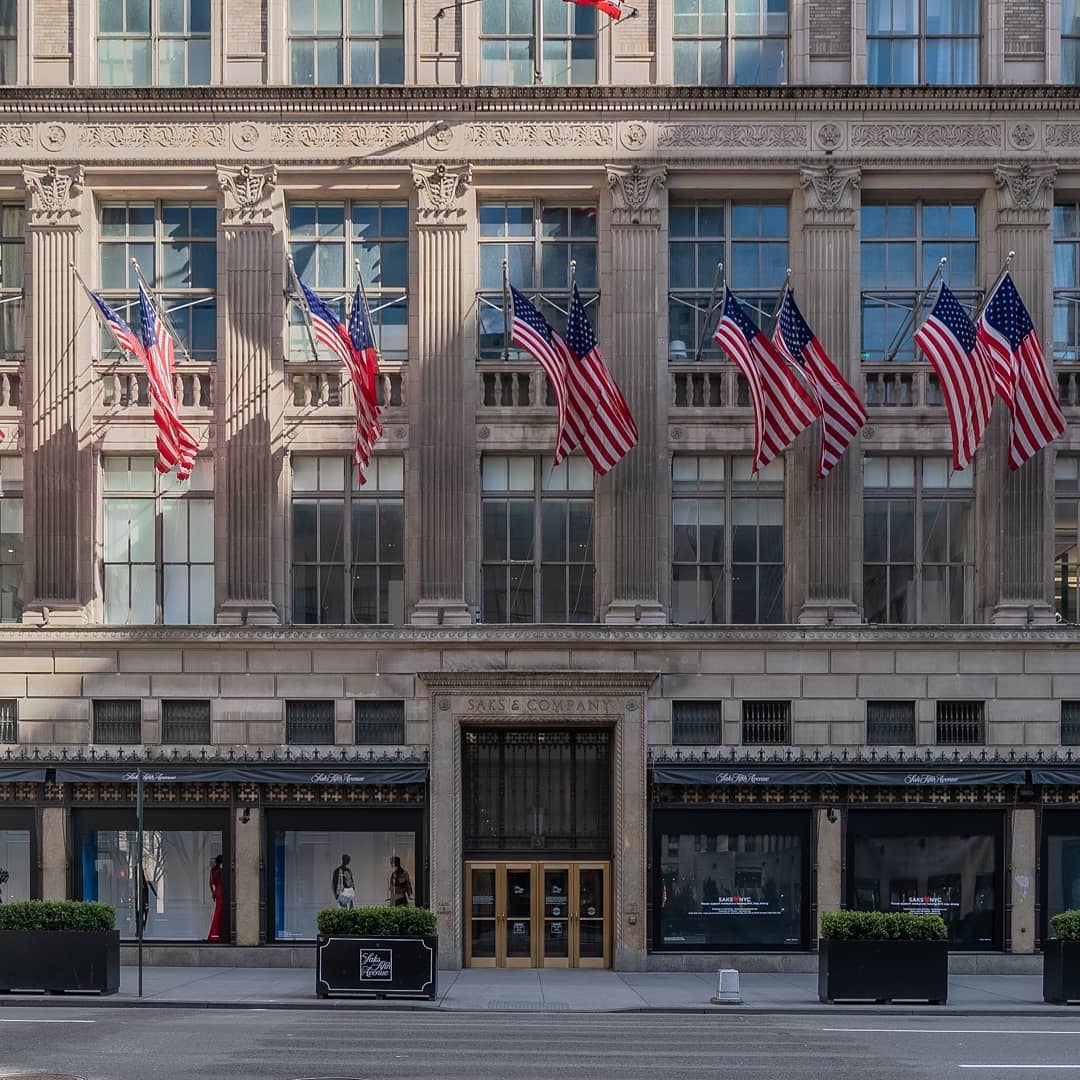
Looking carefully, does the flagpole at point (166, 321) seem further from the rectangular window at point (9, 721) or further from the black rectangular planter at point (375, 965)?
the black rectangular planter at point (375, 965)

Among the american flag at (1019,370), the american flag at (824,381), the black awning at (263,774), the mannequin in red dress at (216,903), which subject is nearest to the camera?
the american flag at (1019,370)

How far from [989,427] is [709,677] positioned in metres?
7.65

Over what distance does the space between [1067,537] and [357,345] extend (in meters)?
14.9

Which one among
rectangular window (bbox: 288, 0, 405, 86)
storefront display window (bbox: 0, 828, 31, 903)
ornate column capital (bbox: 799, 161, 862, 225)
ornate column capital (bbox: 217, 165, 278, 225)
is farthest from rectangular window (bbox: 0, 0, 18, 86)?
ornate column capital (bbox: 799, 161, 862, 225)

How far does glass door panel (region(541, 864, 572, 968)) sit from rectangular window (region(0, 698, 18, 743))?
36.1ft

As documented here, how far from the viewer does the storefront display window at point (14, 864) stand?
32.9 metres

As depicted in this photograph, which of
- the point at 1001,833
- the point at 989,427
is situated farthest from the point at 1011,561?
the point at 1001,833

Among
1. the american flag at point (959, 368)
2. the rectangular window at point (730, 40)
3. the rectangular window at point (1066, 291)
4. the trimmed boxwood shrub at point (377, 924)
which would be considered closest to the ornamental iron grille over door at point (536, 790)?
the trimmed boxwood shrub at point (377, 924)

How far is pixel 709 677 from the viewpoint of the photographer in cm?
3275

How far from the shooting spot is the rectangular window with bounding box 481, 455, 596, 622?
33469mm

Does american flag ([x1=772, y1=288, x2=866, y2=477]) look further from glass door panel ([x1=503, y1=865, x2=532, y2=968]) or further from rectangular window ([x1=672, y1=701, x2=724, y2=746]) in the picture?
glass door panel ([x1=503, y1=865, x2=532, y2=968])

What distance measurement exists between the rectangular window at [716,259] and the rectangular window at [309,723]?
10187 mm

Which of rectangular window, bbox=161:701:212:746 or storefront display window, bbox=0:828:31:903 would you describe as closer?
storefront display window, bbox=0:828:31:903

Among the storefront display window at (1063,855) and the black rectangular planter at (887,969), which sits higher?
the storefront display window at (1063,855)
